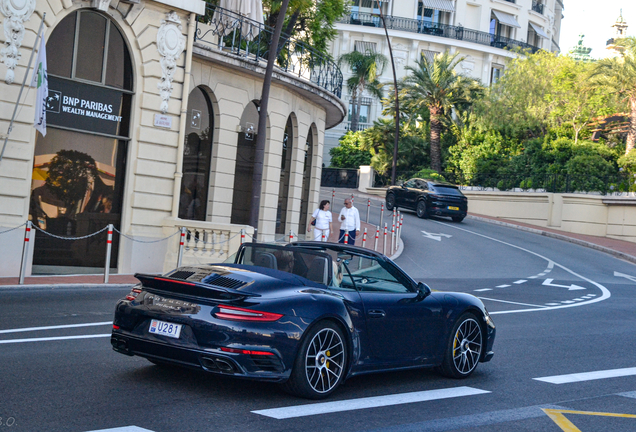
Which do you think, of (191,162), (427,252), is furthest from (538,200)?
(191,162)

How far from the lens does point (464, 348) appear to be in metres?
7.57

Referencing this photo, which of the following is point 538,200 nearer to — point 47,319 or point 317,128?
point 317,128

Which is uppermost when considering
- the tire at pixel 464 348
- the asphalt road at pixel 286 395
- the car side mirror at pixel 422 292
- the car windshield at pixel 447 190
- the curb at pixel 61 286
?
the car windshield at pixel 447 190

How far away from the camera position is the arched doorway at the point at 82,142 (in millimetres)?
15500

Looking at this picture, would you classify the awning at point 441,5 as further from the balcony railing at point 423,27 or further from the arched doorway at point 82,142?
the arched doorway at point 82,142

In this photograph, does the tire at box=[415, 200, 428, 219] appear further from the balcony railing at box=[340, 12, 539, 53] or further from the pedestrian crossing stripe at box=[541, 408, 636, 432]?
the balcony railing at box=[340, 12, 539, 53]

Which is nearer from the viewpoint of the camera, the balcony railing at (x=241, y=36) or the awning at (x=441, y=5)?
the balcony railing at (x=241, y=36)

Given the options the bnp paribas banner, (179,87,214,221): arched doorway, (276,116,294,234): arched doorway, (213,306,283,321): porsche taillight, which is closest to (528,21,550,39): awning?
(276,116,294,234): arched doorway

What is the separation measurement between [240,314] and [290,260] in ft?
3.72

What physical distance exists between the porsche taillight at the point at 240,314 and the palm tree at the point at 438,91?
42228 millimetres

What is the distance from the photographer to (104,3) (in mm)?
15719

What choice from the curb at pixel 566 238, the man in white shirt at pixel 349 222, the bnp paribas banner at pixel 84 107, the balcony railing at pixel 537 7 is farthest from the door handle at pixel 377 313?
the balcony railing at pixel 537 7

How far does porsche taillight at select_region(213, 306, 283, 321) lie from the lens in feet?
18.6

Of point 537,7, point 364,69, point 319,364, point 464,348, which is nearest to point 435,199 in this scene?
point 364,69
